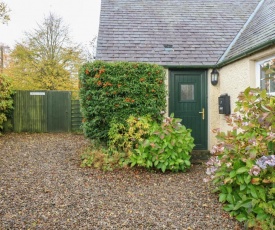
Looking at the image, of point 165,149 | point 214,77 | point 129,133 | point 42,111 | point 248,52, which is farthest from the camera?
point 42,111

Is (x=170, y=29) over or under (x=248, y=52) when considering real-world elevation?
over

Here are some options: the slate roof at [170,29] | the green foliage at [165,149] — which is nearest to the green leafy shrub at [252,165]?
the green foliage at [165,149]

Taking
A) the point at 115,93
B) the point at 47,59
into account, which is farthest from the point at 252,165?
the point at 47,59

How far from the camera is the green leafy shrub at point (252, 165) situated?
2.75 metres

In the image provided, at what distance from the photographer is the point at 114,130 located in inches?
222

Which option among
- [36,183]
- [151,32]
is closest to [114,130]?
[36,183]

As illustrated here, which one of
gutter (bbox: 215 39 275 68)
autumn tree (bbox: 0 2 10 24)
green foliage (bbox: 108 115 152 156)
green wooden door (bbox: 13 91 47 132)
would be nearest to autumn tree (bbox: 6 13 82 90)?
autumn tree (bbox: 0 2 10 24)

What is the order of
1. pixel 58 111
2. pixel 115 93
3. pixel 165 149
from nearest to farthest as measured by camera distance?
pixel 165 149 → pixel 115 93 → pixel 58 111

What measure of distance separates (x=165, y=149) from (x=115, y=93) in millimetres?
1817

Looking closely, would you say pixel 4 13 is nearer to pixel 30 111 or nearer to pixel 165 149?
pixel 30 111

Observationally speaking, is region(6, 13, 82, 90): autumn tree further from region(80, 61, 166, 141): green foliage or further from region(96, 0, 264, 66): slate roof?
region(80, 61, 166, 141): green foliage

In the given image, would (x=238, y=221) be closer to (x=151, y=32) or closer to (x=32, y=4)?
(x=151, y=32)

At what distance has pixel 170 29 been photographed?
8297mm

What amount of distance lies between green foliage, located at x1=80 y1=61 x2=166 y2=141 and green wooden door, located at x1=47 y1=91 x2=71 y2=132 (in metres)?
5.34
